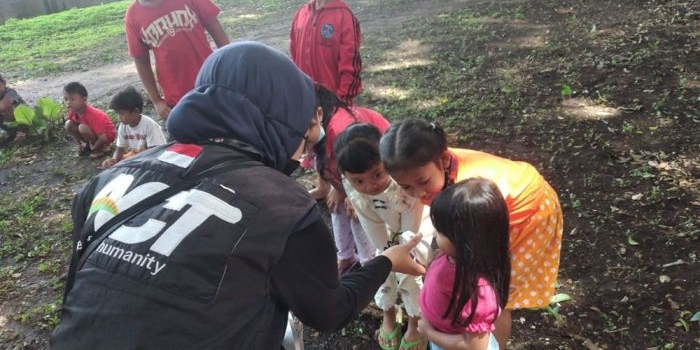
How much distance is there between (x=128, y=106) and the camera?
172 inches

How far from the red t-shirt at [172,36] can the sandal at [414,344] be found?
231 cm

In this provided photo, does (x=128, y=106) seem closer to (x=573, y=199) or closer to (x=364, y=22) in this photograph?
(x=573, y=199)

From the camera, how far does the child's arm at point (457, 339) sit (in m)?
1.72

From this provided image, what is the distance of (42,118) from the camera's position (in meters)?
6.02

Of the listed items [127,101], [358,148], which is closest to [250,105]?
[358,148]

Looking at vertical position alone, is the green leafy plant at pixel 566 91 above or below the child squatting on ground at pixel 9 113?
above

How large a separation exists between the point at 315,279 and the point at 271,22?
9661mm

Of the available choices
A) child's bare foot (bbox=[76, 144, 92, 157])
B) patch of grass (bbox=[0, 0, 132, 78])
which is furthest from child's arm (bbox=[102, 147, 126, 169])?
patch of grass (bbox=[0, 0, 132, 78])

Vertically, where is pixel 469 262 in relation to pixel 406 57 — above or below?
above

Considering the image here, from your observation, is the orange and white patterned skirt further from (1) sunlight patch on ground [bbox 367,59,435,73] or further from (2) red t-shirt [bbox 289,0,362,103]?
(1) sunlight patch on ground [bbox 367,59,435,73]

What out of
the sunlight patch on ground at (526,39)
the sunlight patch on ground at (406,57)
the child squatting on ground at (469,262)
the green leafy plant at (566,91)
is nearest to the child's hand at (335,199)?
the child squatting on ground at (469,262)

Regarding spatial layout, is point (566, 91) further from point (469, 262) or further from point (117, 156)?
point (117, 156)

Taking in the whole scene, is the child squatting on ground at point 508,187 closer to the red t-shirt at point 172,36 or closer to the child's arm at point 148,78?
the red t-shirt at point 172,36

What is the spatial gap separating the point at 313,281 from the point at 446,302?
0.53 m
